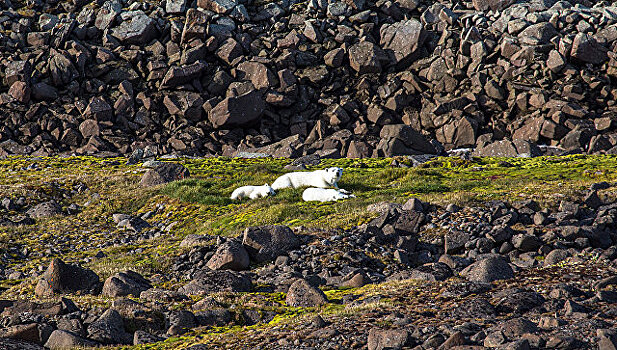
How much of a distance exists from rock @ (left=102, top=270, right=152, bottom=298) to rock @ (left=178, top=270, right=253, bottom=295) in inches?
42.0

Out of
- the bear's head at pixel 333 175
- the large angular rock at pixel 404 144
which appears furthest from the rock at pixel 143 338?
the large angular rock at pixel 404 144

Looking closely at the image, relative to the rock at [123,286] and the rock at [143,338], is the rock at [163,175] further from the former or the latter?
the rock at [143,338]

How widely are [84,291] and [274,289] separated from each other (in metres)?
5.06

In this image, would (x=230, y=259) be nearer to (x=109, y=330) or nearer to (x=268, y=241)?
(x=268, y=241)

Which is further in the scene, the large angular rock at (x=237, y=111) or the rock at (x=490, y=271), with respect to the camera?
the large angular rock at (x=237, y=111)

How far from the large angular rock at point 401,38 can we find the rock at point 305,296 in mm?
68337

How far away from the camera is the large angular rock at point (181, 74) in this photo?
73.9 meters

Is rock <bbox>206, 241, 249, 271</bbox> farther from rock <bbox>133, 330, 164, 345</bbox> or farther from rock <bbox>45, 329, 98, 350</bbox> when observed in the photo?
rock <bbox>45, 329, 98, 350</bbox>

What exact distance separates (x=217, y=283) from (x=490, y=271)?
22.9ft

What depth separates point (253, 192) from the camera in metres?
29.4

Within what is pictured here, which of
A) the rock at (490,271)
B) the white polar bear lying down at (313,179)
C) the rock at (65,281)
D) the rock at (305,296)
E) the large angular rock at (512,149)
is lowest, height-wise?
the large angular rock at (512,149)

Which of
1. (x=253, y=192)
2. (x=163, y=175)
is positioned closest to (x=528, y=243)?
(x=253, y=192)

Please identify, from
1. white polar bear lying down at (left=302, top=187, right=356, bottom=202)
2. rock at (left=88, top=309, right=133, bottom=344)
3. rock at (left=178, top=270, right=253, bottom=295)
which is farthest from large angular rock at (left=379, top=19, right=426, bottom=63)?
rock at (left=88, top=309, right=133, bottom=344)

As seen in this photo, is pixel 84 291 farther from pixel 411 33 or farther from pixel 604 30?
pixel 604 30
